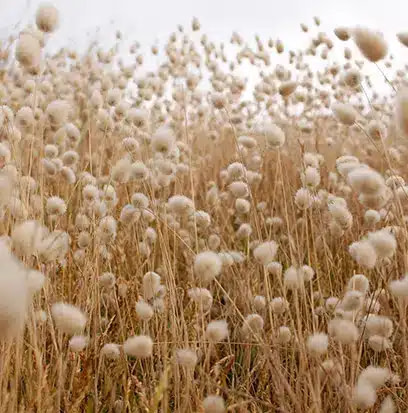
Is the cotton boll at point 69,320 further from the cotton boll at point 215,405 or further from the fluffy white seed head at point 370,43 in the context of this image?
the fluffy white seed head at point 370,43

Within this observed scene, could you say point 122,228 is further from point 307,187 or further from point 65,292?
point 307,187

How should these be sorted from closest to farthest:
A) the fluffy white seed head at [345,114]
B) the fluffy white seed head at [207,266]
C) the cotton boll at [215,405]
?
the cotton boll at [215,405], the fluffy white seed head at [207,266], the fluffy white seed head at [345,114]

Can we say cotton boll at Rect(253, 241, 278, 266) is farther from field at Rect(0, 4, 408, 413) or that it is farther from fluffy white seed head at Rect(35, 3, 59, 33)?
fluffy white seed head at Rect(35, 3, 59, 33)

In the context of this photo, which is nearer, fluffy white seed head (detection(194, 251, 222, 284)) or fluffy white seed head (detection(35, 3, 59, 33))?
fluffy white seed head (detection(194, 251, 222, 284))

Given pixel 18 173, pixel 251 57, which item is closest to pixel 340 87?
pixel 251 57

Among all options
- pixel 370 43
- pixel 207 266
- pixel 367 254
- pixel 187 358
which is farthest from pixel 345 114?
pixel 187 358

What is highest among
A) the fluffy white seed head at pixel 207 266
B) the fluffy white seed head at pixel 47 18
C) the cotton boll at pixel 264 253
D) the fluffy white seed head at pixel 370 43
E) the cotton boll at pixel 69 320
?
the fluffy white seed head at pixel 47 18

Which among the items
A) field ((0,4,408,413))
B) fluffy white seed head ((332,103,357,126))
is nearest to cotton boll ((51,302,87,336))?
field ((0,4,408,413))

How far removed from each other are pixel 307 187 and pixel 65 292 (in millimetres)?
718

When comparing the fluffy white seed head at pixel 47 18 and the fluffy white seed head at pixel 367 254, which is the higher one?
the fluffy white seed head at pixel 47 18

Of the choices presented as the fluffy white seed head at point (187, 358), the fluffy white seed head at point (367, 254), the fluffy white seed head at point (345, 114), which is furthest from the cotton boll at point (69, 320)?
the fluffy white seed head at point (345, 114)

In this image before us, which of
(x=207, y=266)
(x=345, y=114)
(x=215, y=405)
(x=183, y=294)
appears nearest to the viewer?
(x=215, y=405)

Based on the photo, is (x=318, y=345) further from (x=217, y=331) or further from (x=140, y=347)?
(x=140, y=347)

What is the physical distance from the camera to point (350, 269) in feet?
6.15
